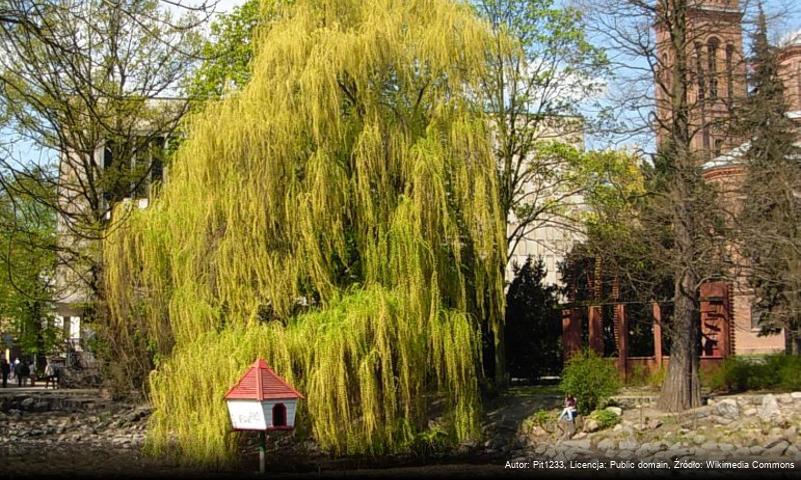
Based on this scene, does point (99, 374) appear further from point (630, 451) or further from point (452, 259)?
point (630, 451)

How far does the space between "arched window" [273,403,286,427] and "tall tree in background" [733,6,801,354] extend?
9.48 metres

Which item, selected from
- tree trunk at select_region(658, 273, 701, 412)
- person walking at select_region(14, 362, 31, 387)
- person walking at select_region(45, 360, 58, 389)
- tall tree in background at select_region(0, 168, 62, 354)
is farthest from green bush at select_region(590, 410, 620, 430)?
person walking at select_region(14, 362, 31, 387)

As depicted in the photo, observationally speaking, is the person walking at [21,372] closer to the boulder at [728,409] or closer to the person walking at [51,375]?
the person walking at [51,375]

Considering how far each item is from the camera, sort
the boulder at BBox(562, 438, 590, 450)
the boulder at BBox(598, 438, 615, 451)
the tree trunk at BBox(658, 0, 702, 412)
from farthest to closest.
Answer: the tree trunk at BBox(658, 0, 702, 412) < the boulder at BBox(562, 438, 590, 450) < the boulder at BBox(598, 438, 615, 451)

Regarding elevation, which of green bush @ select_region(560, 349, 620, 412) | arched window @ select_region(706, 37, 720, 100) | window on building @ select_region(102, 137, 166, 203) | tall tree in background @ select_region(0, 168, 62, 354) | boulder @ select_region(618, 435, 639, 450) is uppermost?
arched window @ select_region(706, 37, 720, 100)

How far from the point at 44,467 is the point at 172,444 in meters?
2.43

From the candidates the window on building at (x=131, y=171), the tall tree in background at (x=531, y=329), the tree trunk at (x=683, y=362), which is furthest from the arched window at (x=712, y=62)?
the window on building at (x=131, y=171)

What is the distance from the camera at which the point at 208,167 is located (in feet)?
56.7

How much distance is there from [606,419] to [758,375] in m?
5.29

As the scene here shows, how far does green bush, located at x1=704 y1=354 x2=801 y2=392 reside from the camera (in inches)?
792

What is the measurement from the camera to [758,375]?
68.3 ft

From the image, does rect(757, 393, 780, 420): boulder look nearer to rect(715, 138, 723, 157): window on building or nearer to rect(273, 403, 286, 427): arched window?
rect(715, 138, 723, 157): window on building

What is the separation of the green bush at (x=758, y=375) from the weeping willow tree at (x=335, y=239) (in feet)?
22.5

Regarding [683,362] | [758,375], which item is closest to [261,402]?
[683,362]
